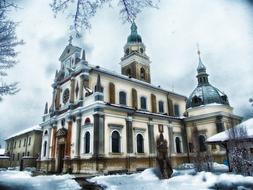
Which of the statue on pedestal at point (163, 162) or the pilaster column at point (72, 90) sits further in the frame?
the pilaster column at point (72, 90)

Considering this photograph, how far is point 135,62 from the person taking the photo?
129 ft

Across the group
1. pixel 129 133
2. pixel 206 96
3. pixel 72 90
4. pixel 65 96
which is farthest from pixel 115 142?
pixel 206 96

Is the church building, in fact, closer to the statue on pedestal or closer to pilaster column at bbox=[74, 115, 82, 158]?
pilaster column at bbox=[74, 115, 82, 158]

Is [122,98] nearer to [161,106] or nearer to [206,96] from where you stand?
[161,106]

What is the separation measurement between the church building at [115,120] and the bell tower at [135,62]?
138 centimetres

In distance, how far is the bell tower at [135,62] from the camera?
3941 centimetres

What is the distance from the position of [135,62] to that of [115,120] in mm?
17282

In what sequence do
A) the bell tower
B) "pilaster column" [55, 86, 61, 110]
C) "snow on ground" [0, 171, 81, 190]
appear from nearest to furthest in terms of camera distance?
"snow on ground" [0, 171, 81, 190], "pilaster column" [55, 86, 61, 110], the bell tower

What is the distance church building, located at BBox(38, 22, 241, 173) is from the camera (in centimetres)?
2350

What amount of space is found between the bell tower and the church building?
138 cm

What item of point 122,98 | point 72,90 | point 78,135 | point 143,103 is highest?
point 72,90

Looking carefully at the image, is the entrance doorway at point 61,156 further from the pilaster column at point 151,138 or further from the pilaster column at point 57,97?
the pilaster column at point 151,138

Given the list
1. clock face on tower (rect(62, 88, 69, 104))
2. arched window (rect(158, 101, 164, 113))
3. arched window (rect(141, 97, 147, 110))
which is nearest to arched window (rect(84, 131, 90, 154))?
clock face on tower (rect(62, 88, 69, 104))

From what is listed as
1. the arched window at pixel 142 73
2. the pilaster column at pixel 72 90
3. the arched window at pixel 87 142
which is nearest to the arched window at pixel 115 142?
the arched window at pixel 87 142
